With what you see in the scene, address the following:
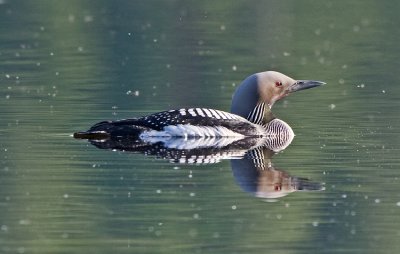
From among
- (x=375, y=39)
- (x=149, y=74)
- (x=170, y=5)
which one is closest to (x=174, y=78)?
(x=149, y=74)

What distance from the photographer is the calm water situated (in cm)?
1023

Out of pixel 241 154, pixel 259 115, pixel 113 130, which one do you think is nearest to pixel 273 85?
pixel 259 115

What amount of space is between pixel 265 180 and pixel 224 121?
2577 millimetres

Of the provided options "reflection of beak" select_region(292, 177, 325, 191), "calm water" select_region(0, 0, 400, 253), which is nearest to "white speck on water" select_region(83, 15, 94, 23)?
"calm water" select_region(0, 0, 400, 253)

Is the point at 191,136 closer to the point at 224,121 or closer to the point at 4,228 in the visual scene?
the point at 224,121

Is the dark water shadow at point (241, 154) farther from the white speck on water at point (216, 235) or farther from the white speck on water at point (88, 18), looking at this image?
the white speck on water at point (88, 18)

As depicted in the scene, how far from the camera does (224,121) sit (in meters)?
14.8

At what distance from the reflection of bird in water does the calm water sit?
0.13m

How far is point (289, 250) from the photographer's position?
9.70 m

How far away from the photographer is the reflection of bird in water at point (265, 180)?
1184 cm

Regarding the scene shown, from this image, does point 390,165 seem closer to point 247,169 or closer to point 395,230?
point 247,169

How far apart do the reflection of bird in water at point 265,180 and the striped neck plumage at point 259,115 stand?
1.96 m

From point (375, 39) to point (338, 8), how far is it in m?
7.31

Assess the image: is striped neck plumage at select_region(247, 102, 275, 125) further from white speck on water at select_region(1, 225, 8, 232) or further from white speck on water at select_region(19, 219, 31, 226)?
white speck on water at select_region(1, 225, 8, 232)
